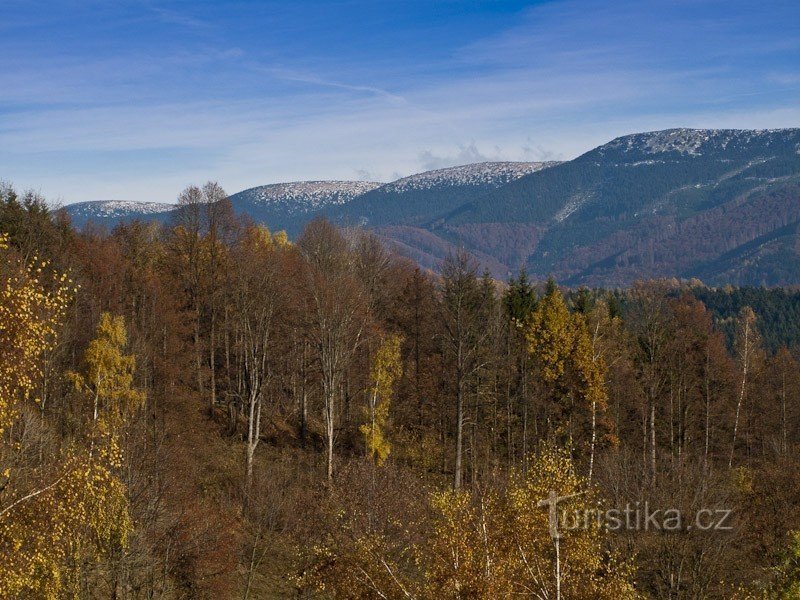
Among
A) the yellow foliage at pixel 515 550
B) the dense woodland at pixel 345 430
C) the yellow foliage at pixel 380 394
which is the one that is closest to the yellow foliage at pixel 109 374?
the dense woodland at pixel 345 430

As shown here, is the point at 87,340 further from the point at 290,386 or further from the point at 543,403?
the point at 543,403

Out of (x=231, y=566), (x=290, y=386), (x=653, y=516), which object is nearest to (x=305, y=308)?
(x=290, y=386)

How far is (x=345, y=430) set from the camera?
177ft

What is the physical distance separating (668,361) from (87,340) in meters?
42.0

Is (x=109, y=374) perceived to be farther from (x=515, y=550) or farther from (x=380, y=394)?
(x=515, y=550)

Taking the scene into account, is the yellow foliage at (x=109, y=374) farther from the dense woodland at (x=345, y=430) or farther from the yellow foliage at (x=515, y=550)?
the yellow foliage at (x=515, y=550)

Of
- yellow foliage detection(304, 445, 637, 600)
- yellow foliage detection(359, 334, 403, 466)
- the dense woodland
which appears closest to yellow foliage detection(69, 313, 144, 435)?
the dense woodland

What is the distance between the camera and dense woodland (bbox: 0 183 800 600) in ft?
61.2

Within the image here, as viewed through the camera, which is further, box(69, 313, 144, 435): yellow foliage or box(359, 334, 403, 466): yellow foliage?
box(359, 334, 403, 466): yellow foliage

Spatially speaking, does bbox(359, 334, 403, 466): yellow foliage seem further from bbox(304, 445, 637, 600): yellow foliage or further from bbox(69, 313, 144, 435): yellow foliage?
bbox(304, 445, 637, 600): yellow foliage

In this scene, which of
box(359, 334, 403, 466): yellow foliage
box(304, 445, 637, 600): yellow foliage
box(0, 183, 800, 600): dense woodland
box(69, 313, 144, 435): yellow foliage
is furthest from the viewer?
box(359, 334, 403, 466): yellow foliage

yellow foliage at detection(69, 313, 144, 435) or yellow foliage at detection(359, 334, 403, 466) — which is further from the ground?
yellow foliage at detection(69, 313, 144, 435)

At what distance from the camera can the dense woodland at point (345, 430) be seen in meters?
18.6

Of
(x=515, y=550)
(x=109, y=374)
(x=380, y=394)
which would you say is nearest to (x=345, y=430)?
(x=380, y=394)
